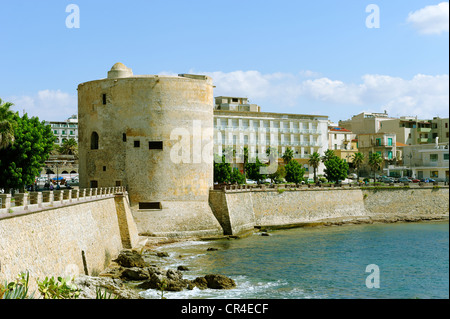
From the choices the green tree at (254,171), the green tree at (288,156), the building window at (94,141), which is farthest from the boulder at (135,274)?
the green tree at (288,156)

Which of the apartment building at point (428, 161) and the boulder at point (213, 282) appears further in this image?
the apartment building at point (428, 161)

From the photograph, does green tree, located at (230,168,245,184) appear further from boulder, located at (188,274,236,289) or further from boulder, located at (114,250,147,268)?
boulder, located at (188,274,236,289)

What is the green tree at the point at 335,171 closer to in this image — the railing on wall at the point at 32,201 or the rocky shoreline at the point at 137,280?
the rocky shoreline at the point at 137,280

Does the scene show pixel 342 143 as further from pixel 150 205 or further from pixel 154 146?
pixel 150 205

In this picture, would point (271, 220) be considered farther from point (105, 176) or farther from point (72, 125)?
point (72, 125)

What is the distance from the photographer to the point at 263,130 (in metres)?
64.6

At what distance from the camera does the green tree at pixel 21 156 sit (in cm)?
3309

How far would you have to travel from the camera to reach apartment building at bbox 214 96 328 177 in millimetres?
62125

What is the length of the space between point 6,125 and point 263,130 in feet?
125

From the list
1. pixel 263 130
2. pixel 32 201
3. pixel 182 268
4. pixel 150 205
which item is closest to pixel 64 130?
pixel 263 130

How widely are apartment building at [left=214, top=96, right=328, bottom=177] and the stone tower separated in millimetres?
25202

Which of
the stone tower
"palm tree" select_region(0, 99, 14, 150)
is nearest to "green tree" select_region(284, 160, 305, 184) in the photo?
the stone tower

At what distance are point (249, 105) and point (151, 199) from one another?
35.8 meters
